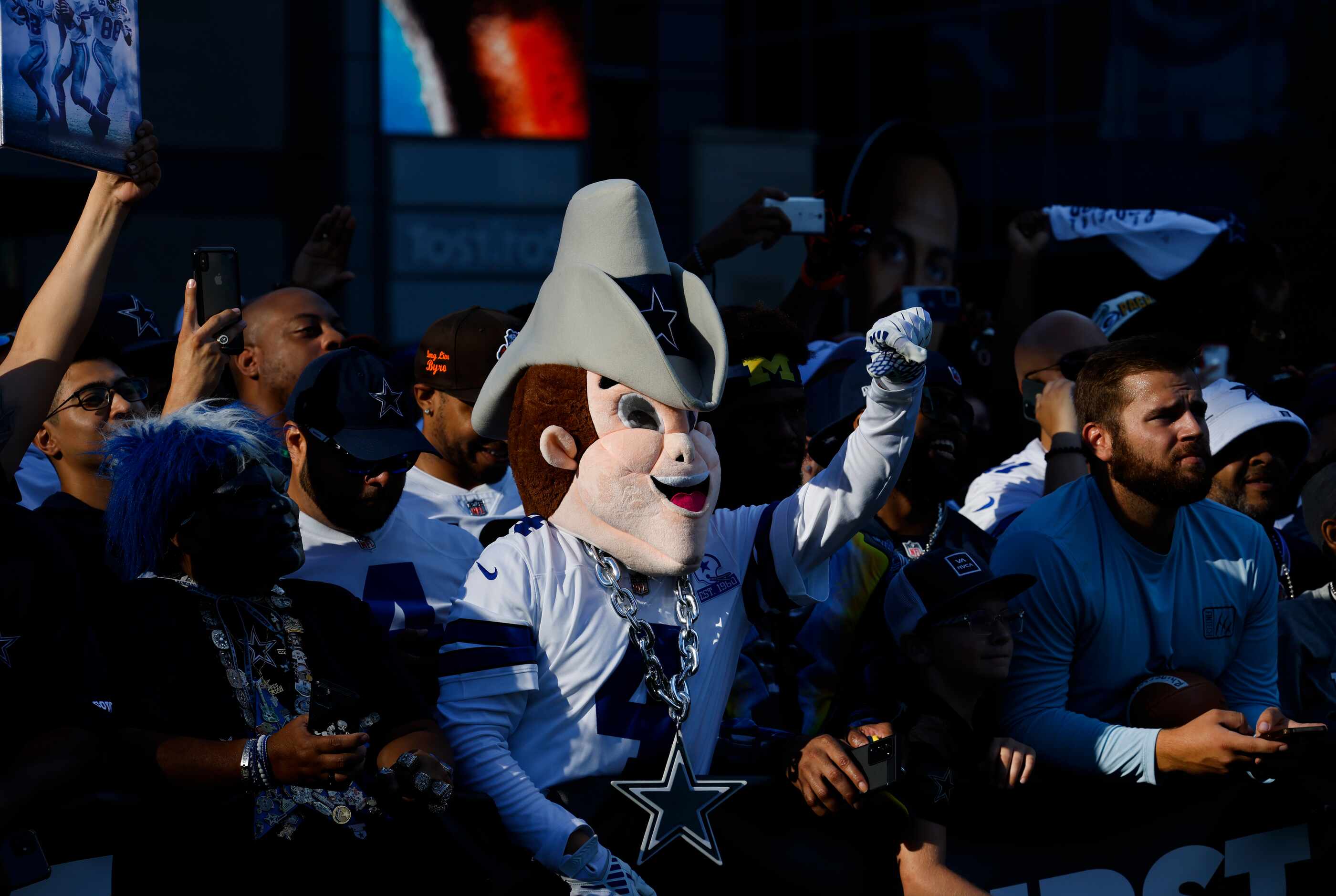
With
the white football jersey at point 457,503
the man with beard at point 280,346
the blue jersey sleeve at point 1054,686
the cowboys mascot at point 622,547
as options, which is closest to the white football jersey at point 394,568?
the white football jersey at point 457,503

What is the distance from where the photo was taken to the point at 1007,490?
19.4ft

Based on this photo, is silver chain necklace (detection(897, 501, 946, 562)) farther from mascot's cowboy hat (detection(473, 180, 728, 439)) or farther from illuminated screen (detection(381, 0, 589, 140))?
illuminated screen (detection(381, 0, 589, 140))

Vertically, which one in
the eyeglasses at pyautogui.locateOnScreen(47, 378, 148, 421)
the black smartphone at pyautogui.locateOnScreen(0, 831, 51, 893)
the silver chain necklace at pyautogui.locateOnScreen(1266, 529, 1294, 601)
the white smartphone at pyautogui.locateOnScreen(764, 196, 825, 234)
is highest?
the white smartphone at pyautogui.locateOnScreen(764, 196, 825, 234)

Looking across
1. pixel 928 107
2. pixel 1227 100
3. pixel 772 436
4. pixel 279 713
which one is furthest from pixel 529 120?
pixel 279 713

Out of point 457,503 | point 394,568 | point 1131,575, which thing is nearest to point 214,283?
point 394,568

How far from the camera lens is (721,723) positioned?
384 cm

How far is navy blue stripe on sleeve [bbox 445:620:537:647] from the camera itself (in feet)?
11.4

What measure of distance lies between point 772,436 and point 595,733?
1.37 m

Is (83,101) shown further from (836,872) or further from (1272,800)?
(1272,800)

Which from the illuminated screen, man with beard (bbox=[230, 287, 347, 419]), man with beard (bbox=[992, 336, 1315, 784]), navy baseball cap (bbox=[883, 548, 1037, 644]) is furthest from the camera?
the illuminated screen

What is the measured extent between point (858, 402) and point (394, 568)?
4.99 ft

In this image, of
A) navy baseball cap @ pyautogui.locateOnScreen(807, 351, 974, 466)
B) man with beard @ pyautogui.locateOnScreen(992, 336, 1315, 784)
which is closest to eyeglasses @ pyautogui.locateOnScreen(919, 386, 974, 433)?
navy baseball cap @ pyautogui.locateOnScreen(807, 351, 974, 466)

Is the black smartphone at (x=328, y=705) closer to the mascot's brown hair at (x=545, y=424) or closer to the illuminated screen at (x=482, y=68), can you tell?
the mascot's brown hair at (x=545, y=424)

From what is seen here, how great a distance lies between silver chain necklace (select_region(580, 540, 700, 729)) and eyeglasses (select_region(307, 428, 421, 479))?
937 millimetres
